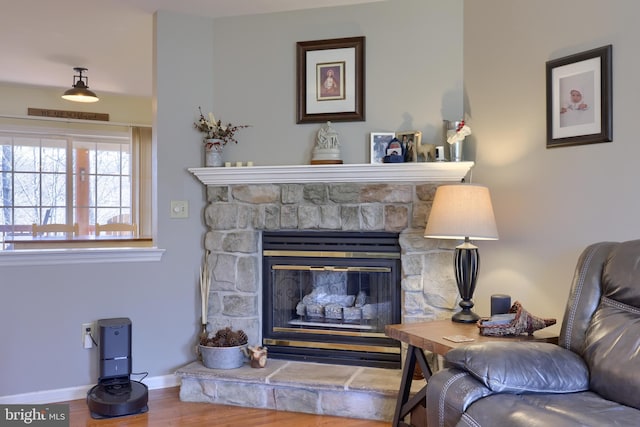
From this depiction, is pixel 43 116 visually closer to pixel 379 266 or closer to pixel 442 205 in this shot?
pixel 379 266

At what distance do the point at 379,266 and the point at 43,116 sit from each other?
14.1 ft

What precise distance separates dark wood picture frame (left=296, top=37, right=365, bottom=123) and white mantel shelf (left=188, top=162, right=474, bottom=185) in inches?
14.2

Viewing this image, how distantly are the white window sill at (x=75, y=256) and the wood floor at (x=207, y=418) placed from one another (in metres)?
0.84

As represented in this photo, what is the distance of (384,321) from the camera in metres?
3.20

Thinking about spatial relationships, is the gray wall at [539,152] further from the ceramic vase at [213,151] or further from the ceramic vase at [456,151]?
the ceramic vase at [213,151]

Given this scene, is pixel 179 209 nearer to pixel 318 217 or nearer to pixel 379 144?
pixel 318 217

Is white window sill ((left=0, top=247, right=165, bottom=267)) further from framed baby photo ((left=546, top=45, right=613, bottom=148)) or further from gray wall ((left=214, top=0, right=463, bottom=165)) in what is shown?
framed baby photo ((left=546, top=45, right=613, bottom=148))

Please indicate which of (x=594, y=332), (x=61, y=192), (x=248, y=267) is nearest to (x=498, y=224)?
(x=594, y=332)

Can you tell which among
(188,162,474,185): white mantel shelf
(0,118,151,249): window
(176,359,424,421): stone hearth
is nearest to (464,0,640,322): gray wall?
(188,162,474,185): white mantel shelf

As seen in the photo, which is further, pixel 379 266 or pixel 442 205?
pixel 379 266

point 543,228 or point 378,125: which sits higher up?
point 378,125

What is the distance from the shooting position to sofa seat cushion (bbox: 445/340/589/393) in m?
1.79

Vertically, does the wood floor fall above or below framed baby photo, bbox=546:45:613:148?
below

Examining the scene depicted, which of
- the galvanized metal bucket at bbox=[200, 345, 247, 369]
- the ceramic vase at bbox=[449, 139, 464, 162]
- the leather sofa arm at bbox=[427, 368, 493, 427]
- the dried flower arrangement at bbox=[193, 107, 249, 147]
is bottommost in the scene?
the galvanized metal bucket at bbox=[200, 345, 247, 369]
